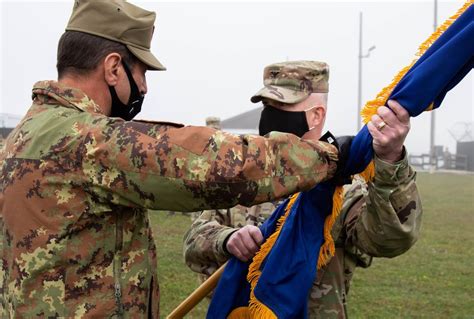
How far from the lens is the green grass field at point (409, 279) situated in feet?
23.6

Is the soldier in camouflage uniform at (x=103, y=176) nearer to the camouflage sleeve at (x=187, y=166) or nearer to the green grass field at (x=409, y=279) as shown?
the camouflage sleeve at (x=187, y=166)

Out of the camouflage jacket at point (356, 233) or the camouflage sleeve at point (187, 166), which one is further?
the camouflage jacket at point (356, 233)

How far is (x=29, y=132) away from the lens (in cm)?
220

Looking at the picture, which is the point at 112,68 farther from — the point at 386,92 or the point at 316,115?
the point at 316,115

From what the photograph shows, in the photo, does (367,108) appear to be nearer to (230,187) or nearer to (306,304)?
(230,187)

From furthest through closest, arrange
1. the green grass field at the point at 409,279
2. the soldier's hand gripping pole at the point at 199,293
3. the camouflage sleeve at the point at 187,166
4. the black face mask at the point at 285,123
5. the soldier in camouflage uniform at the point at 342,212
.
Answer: the green grass field at the point at 409,279, the soldier's hand gripping pole at the point at 199,293, the black face mask at the point at 285,123, the soldier in camouflage uniform at the point at 342,212, the camouflage sleeve at the point at 187,166

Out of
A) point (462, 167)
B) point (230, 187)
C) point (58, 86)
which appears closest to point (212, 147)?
point (230, 187)

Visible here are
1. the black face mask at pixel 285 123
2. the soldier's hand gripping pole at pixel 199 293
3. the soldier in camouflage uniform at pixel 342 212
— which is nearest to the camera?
the soldier in camouflage uniform at pixel 342 212

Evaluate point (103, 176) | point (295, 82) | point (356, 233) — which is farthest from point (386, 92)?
point (103, 176)

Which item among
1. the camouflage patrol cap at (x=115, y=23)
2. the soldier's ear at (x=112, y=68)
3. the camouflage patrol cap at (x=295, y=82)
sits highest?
the camouflage patrol cap at (x=115, y=23)

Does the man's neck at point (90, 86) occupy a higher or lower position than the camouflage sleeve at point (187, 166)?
higher

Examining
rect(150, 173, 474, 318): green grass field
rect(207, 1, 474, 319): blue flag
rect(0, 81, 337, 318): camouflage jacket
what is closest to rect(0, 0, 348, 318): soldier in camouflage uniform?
rect(0, 81, 337, 318): camouflage jacket

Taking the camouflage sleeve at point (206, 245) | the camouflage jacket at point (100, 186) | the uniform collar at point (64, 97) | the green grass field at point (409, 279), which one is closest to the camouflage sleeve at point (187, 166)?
the camouflage jacket at point (100, 186)

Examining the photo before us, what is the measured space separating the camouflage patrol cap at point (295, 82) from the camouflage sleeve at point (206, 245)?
713mm
